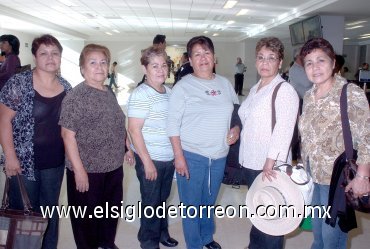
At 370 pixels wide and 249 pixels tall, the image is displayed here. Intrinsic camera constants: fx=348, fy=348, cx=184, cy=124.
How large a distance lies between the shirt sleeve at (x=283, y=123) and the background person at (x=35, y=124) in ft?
4.12

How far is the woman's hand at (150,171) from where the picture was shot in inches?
85.4

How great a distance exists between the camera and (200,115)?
213 cm

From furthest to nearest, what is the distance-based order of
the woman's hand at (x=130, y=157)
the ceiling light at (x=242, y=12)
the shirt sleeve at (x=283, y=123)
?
the ceiling light at (x=242, y=12) → the woman's hand at (x=130, y=157) → the shirt sleeve at (x=283, y=123)

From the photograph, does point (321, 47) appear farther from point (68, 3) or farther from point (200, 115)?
point (68, 3)

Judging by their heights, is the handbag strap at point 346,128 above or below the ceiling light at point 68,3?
below

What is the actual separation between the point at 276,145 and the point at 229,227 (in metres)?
1.30

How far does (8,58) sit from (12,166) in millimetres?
2182

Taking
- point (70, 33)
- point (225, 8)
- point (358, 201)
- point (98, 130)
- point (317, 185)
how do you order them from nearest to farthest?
point (358, 201) → point (317, 185) → point (98, 130) → point (225, 8) → point (70, 33)

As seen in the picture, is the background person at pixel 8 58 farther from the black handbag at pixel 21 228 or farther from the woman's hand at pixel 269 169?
the woman's hand at pixel 269 169

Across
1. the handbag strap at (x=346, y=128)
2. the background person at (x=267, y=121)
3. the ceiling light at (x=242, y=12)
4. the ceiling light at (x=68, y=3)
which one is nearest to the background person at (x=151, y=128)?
the background person at (x=267, y=121)

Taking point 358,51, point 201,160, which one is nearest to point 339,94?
point 201,160

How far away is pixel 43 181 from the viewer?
2109 mm

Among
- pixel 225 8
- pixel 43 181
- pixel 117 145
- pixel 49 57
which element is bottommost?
pixel 43 181

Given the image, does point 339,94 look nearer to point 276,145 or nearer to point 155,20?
point 276,145
